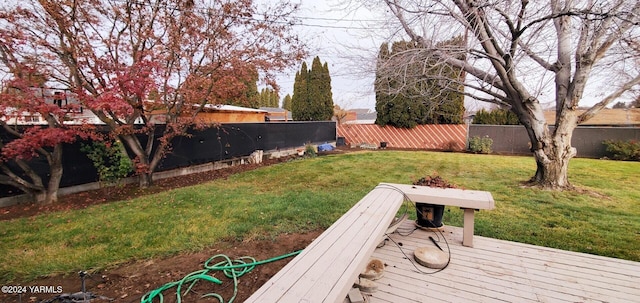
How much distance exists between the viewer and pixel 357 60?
13.9 feet

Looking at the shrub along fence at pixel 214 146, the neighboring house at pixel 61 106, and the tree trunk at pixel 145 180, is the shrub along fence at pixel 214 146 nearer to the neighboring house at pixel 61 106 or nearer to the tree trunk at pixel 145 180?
the neighboring house at pixel 61 106

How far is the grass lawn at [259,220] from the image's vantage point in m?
2.81

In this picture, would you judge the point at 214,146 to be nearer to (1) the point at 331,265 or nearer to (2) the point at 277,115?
(1) the point at 331,265

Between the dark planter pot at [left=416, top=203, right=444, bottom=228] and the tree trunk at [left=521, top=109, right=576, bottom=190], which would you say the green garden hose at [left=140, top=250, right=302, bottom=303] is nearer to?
the dark planter pot at [left=416, top=203, right=444, bottom=228]

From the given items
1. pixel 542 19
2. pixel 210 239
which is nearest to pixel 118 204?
pixel 210 239

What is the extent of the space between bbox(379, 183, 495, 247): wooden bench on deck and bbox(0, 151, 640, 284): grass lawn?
0.73m

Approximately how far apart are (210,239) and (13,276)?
5.22 feet

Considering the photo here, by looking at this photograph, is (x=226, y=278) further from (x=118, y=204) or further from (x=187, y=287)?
(x=118, y=204)

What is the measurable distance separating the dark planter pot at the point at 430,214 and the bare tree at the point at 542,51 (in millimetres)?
1735

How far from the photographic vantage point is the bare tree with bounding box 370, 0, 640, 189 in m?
3.19

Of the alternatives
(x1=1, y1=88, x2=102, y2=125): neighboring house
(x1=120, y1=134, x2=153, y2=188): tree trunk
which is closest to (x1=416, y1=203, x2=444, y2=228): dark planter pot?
(x1=120, y1=134, x2=153, y2=188): tree trunk

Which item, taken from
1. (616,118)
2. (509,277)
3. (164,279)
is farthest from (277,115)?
(616,118)

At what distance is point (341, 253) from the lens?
5.05 ft

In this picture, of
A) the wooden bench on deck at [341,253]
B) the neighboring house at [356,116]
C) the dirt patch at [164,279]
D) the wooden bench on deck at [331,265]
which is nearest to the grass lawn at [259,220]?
the dirt patch at [164,279]
